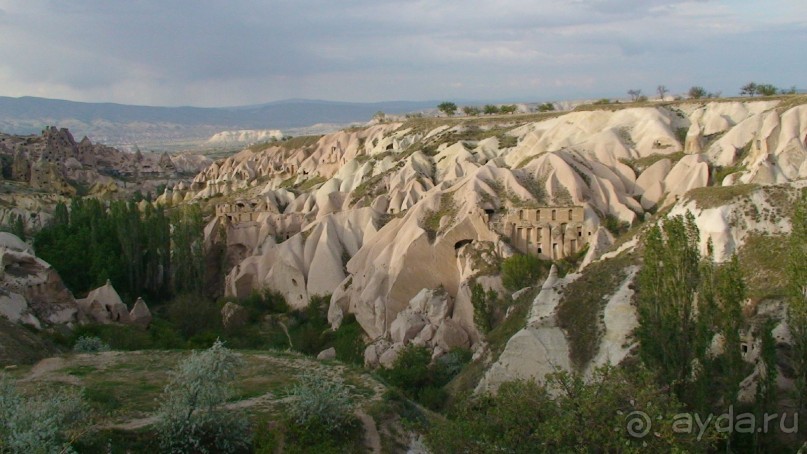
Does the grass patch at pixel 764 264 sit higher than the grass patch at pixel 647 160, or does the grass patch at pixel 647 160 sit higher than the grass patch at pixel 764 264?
the grass patch at pixel 647 160

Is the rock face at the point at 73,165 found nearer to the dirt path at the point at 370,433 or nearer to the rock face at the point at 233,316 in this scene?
the rock face at the point at 233,316

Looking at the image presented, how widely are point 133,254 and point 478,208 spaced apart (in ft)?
60.3

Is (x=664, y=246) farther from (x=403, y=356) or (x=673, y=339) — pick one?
(x=403, y=356)

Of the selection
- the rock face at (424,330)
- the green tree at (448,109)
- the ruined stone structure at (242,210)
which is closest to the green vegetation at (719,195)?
the rock face at (424,330)

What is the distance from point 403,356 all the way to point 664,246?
32.1 feet

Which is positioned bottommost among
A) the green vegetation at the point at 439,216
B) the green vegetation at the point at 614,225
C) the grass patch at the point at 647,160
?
the green vegetation at the point at 614,225

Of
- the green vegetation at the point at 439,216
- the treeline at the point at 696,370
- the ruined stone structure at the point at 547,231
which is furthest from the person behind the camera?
the green vegetation at the point at 439,216

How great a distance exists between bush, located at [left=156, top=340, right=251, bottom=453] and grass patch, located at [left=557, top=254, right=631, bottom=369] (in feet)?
26.7

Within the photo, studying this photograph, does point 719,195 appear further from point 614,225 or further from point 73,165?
point 73,165

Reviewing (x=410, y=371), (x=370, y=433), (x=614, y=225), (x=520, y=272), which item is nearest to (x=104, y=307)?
(x=410, y=371)

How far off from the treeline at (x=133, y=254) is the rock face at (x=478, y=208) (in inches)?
93.6

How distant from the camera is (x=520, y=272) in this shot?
25438 mm

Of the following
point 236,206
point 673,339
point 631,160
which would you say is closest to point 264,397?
point 673,339

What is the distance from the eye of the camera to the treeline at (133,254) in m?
36.3
